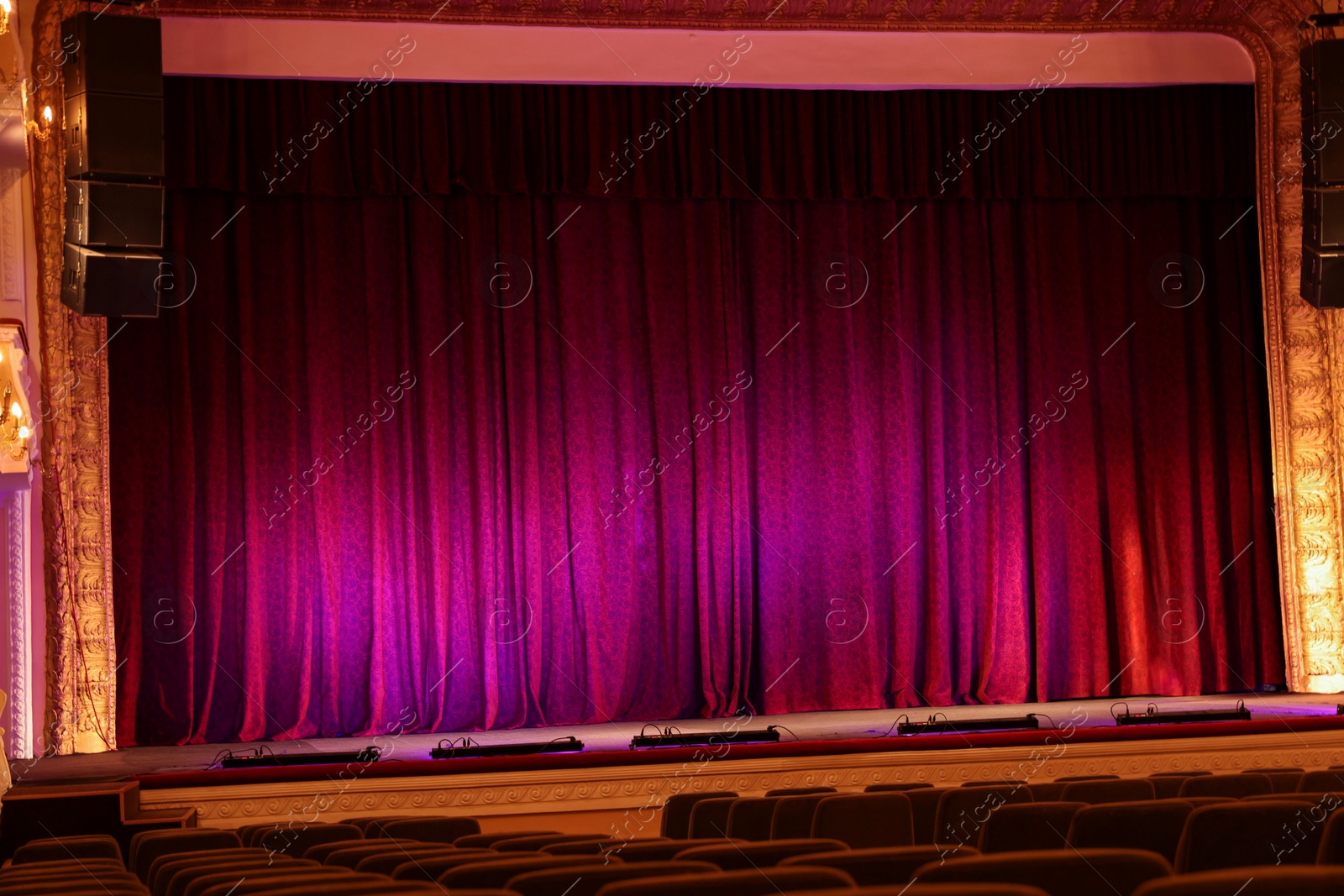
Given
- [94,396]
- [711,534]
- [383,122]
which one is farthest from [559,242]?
[94,396]

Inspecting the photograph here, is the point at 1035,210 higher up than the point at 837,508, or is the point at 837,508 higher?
the point at 1035,210

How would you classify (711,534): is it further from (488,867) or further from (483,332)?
(488,867)

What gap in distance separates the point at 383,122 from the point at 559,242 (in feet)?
4.33

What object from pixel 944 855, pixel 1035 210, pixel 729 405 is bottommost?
pixel 944 855

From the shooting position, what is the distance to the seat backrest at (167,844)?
297cm

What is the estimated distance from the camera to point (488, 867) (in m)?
1.70

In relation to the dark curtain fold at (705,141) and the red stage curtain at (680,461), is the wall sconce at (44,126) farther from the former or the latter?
the red stage curtain at (680,461)

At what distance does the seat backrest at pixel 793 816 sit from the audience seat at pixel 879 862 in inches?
55.6

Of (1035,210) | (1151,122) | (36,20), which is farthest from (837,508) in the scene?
(36,20)

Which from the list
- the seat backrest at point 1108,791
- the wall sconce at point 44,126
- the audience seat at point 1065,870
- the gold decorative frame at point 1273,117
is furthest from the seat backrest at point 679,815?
the gold decorative frame at point 1273,117

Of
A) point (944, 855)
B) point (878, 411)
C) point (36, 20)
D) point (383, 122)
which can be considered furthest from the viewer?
point (878, 411)

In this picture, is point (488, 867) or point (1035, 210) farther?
point (1035, 210)

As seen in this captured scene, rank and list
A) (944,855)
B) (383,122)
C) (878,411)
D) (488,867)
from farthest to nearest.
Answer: (878,411)
(383,122)
(488,867)
(944,855)

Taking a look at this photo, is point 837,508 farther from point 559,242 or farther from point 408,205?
point 408,205
